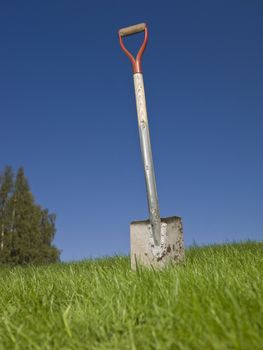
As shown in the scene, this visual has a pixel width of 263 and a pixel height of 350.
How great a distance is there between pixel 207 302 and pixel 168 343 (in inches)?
27.3

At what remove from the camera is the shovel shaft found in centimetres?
531

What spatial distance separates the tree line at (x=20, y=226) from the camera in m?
29.7

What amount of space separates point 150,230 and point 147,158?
859 millimetres

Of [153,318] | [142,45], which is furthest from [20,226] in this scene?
[153,318]

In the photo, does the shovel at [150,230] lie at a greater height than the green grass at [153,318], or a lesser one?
greater

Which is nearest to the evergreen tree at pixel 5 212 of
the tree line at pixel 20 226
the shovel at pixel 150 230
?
the tree line at pixel 20 226

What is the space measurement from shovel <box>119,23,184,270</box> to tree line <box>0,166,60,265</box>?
24.5 m

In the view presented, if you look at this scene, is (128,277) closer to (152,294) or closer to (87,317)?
(152,294)

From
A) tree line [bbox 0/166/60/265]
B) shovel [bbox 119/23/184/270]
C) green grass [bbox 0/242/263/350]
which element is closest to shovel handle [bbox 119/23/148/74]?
shovel [bbox 119/23/184/270]

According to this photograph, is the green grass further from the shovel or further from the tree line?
the tree line

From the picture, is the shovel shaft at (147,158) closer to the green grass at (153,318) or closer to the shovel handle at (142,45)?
the shovel handle at (142,45)

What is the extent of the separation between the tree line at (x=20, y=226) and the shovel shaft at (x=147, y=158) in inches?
974

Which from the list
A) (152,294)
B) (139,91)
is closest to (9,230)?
(139,91)

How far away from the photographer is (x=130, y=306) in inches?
116
